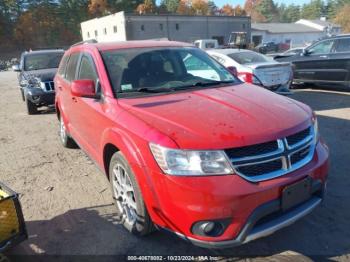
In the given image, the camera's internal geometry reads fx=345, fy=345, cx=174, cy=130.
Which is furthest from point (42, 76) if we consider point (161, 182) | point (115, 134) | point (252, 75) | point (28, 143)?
point (161, 182)

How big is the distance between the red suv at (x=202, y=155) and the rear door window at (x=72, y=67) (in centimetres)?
107

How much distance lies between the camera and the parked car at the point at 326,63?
9.53 m

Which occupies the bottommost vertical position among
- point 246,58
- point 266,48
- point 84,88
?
point 266,48

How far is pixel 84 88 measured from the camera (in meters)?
3.64

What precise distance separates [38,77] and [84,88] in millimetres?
6238

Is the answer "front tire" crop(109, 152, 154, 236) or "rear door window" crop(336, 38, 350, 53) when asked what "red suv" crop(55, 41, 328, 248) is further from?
"rear door window" crop(336, 38, 350, 53)

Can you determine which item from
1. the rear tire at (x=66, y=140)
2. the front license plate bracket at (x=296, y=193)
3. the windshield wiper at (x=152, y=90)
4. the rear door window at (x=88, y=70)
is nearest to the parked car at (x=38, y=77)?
the rear tire at (x=66, y=140)

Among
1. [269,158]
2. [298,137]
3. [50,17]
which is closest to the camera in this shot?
[269,158]

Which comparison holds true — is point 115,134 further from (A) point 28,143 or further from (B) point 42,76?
(B) point 42,76

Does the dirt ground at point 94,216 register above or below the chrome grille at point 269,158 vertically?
below

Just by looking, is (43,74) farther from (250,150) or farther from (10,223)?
(250,150)

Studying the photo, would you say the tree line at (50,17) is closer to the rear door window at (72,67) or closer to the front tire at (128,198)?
the rear door window at (72,67)

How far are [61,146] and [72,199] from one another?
2342mm

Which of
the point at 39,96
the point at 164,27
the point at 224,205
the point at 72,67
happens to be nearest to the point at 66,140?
the point at 72,67
